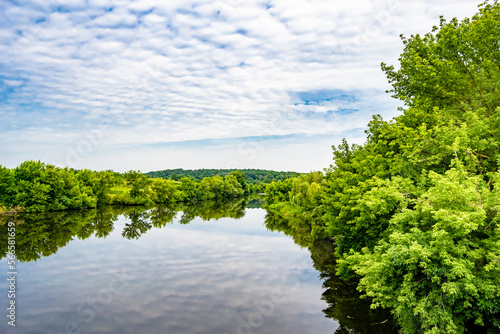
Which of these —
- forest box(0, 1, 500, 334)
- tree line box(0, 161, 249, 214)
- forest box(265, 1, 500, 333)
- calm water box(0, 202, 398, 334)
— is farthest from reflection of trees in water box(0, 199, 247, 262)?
forest box(265, 1, 500, 333)

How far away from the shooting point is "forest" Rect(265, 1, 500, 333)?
40.0ft

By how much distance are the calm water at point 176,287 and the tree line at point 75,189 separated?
27.8 metres

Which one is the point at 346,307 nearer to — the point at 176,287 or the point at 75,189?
the point at 176,287

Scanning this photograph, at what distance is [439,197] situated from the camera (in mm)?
13055

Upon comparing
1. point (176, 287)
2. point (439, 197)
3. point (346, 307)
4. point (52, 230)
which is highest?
point (439, 197)

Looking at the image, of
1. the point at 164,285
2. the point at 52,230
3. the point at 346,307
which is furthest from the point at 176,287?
the point at 52,230

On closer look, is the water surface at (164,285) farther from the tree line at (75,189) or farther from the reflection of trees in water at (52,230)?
the tree line at (75,189)

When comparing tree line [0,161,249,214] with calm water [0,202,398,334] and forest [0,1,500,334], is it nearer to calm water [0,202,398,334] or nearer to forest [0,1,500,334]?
calm water [0,202,398,334]

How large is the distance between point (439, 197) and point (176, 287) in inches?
812

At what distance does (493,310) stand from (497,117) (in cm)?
930

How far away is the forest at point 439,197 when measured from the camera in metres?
12.2

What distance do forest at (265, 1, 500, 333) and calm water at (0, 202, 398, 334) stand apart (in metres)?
4.18

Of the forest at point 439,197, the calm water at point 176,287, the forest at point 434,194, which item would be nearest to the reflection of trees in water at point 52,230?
the calm water at point 176,287

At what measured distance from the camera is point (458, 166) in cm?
1441
